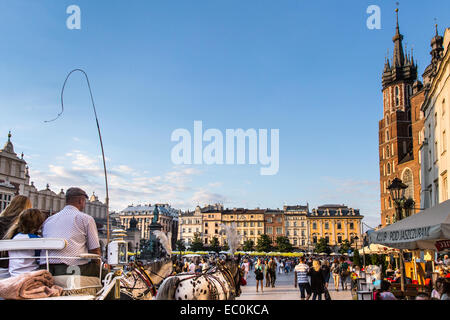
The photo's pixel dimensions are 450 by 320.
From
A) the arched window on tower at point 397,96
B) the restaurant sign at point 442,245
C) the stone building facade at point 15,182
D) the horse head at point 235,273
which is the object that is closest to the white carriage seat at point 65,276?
the horse head at point 235,273

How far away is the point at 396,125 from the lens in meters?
69.1

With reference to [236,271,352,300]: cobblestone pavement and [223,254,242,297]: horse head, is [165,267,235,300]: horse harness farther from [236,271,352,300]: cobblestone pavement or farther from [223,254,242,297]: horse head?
[236,271,352,300]: cobblestone pavement

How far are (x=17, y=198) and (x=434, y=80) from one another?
63.9 feet

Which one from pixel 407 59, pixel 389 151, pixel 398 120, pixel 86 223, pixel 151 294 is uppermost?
pixel 407 59

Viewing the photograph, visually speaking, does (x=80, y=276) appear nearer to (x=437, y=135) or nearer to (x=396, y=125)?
(x=437, y=135)

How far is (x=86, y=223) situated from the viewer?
446cm

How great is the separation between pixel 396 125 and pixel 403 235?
66.5 m

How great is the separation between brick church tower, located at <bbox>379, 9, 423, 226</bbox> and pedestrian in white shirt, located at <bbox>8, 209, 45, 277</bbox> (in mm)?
62474

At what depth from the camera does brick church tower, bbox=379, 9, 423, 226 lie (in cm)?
6506

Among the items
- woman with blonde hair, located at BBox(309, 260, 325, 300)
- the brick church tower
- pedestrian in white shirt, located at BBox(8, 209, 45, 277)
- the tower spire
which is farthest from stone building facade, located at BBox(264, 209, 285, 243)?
pedestrian in white shirt, located at BBox(8, 209, 45, 277)

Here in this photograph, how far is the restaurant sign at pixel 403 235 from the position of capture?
22.5 ft

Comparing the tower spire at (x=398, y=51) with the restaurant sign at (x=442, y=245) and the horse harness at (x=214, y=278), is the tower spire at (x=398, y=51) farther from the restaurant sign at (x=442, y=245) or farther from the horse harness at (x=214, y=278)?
the horse harness at (x=214, y=278)

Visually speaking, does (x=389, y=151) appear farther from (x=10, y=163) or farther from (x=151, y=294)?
(x=151, y=294)
